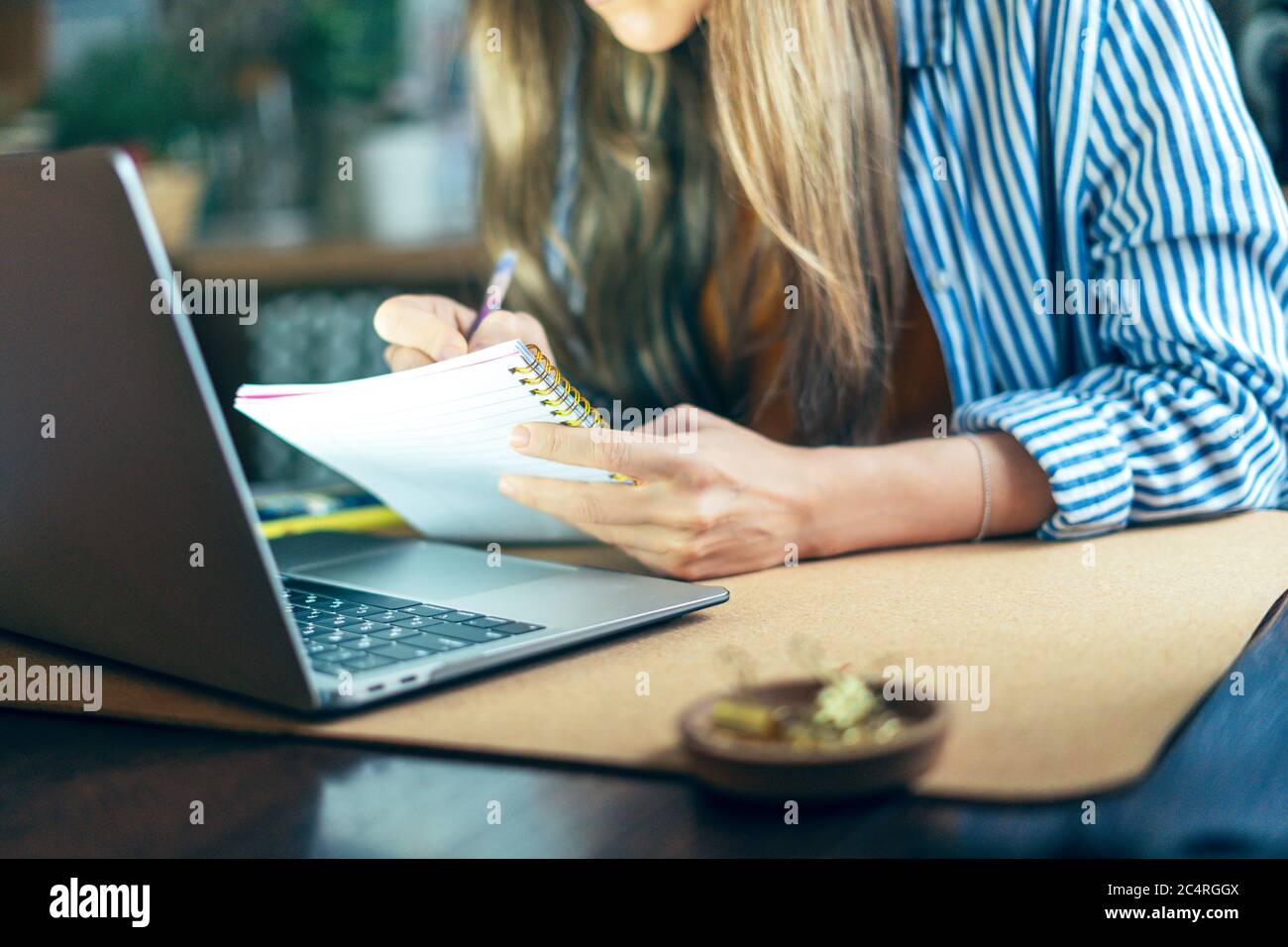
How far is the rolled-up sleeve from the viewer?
2.66ft

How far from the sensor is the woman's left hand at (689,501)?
2.39 ft

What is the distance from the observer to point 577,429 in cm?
67

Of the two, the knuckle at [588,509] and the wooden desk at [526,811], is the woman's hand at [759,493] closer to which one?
the knuckle at [588,509]

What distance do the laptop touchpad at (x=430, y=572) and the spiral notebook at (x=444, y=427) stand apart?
0.04 m

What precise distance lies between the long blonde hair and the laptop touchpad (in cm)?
40

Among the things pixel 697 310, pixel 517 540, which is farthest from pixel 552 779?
pixel 697 310

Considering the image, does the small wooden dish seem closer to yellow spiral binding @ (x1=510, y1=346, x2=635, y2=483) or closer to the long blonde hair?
yellow spiral binding @ (x1=510, y1=346, x2=635, y2=483)

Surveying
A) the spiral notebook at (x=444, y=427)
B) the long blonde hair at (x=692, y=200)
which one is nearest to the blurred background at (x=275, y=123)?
the long blonde hair at (x=692, y=200)

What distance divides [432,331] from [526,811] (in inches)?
19.7

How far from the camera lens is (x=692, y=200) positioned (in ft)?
4.27

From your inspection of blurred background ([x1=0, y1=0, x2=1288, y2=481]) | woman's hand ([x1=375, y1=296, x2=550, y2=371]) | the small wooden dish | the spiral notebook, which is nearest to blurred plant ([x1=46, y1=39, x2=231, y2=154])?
blurred background ([x1=0, y1=0, x2=1288, y2=481])

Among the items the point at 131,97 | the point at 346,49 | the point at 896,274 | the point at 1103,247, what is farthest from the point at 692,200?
the point at 131,97
